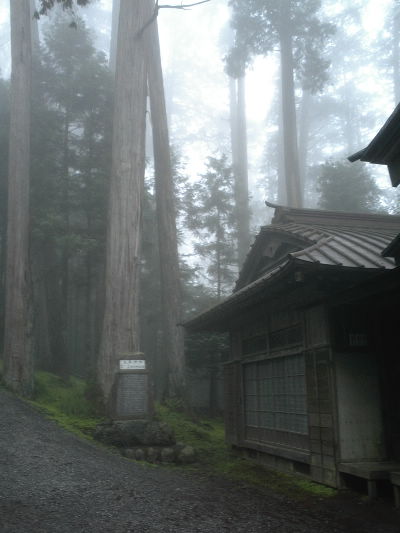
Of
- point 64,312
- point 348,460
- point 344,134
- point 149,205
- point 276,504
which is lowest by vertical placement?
point 276,504

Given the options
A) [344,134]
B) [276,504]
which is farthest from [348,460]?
[344,134]

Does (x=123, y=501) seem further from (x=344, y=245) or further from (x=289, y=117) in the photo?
(x=289, y=117)

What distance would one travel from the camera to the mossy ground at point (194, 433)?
8.96 metres

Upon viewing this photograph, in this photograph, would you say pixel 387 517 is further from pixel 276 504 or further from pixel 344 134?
pixel 344 134

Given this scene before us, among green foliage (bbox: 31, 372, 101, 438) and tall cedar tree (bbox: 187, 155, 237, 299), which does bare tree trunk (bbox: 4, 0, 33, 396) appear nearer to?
green foliage (bbox: 31, 372, 101, 438)

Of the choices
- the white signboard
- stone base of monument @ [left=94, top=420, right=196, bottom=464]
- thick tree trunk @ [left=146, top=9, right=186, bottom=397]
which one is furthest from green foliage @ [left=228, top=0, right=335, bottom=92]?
stone base of monument @ [left=94, top=420, right=196, bottom=464]

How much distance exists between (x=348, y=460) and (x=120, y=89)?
11.9m

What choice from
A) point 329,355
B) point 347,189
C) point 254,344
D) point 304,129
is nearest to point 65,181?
point 254,344

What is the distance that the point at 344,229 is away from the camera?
37.7 ft

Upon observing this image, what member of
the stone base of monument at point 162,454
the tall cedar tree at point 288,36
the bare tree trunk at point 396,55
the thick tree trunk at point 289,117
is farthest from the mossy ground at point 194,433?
the bare tree trunk at point 396,55

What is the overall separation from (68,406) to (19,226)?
17.8 feet

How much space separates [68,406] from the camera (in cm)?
1343

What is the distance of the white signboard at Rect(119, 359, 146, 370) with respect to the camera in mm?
12258

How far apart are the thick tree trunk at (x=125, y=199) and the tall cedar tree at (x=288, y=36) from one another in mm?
8493
